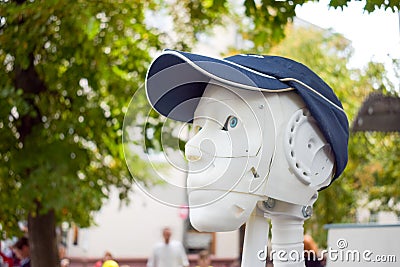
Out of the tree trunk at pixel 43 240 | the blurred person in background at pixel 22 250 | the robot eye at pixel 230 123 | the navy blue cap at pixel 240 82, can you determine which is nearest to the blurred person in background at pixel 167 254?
the blurred person in background at pixel 22 250

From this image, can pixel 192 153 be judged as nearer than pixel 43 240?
Yes

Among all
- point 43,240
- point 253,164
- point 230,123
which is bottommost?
point 253,164

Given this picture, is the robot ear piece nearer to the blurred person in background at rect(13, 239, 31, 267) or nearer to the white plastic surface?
the white plastic surface

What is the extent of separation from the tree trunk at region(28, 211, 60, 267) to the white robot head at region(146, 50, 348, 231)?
5.35 metres

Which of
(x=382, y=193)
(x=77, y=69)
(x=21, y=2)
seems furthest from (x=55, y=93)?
(x=382, y=193)

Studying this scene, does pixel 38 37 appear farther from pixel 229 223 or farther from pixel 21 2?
pixel 229 223

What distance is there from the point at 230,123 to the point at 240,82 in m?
0.24

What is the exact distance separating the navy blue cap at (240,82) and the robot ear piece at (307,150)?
42mm

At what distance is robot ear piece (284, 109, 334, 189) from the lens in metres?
3.79

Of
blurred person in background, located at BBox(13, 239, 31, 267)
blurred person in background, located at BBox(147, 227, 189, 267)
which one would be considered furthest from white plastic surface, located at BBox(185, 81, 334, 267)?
blurred person in background, located at BBox(147, 227, 189, 267)

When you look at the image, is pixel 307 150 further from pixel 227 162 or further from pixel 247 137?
pixel 227 162

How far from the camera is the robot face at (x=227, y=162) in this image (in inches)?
147

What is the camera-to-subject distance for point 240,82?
12.2 ft

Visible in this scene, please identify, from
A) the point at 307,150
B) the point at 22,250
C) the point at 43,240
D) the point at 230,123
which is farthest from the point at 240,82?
the point at 22,250
